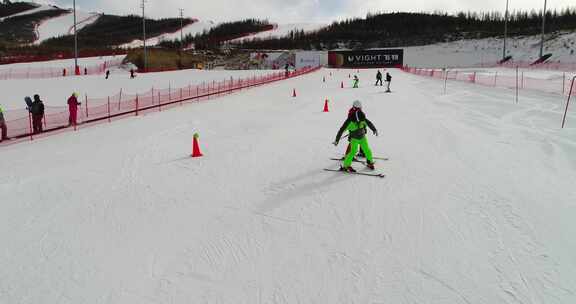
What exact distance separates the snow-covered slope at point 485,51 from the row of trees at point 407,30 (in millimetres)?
11945

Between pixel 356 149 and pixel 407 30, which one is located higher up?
pixel 407 30

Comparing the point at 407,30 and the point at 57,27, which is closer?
the point at 407,30

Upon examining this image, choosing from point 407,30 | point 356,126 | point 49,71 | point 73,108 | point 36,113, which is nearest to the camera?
point 356,126

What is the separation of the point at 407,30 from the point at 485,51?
67.4m

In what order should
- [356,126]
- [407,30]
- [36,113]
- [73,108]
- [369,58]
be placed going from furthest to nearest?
1. [407,30]
2. [369,58]
3. [73,108]
4. [36,113]
5. [356,126]

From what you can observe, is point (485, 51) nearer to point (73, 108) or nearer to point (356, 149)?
point (73, 108)

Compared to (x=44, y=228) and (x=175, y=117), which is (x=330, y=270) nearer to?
(x=44, y=228)

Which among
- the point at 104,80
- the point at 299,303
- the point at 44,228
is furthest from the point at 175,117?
the point at 104,80

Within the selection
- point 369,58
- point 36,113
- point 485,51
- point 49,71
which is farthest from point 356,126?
point 485,51

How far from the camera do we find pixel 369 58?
76250 mm

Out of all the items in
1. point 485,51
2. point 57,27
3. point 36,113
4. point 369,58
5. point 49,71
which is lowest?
point 36,113

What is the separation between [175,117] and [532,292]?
15.7m

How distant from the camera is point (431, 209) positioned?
667 centimetres

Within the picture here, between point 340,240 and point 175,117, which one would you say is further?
point 175,117
